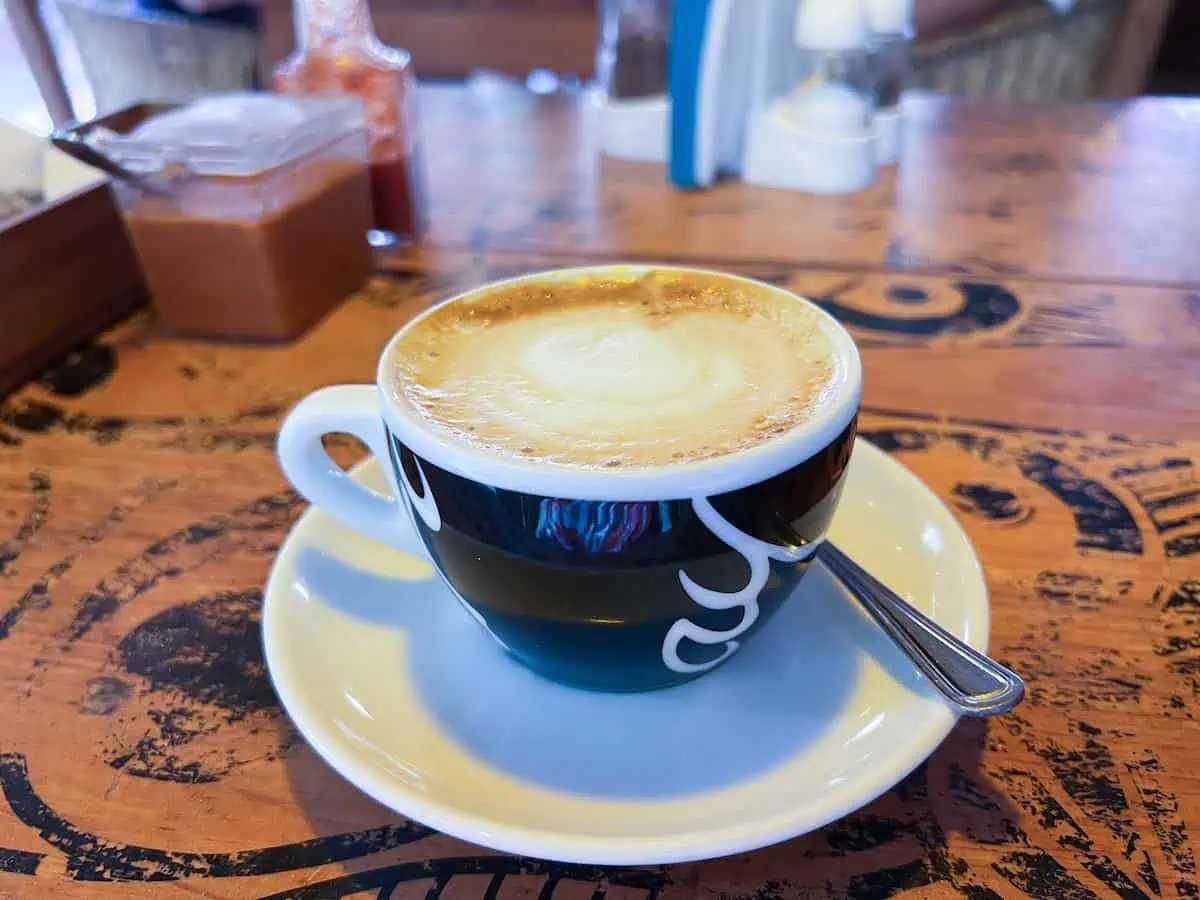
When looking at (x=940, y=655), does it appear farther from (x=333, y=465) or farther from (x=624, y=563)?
(x=333, y=465)

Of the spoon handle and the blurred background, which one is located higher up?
the spoon handle

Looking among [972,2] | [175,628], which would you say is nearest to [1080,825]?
[175,628]

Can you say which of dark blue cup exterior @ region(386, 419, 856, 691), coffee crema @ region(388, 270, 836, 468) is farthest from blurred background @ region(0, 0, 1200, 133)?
dark blue cup exterior @ region(386, 419, 856, 691)

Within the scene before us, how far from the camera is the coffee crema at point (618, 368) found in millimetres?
369

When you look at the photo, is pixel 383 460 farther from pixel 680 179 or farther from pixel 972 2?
pixel 972 2

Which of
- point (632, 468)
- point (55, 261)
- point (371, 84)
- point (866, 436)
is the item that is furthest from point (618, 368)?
point (371, 84)

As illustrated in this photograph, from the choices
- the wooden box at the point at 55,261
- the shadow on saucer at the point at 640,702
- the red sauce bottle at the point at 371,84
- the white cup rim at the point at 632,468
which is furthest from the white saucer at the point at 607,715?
the red sauce bottle at the point at 371,84

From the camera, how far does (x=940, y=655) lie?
39 cm

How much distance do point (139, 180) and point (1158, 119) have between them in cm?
134

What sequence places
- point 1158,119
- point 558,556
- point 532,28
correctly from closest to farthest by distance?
1. point 558,556
2. point 1158,119
3. point 532,28

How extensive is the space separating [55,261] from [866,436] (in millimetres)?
644

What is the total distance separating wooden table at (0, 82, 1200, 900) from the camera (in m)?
0.36

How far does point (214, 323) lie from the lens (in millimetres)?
751

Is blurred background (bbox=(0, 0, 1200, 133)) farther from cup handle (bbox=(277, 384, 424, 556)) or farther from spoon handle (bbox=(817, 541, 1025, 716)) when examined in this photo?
spoon handle (bbox=(817, 541, 1025, 716))
